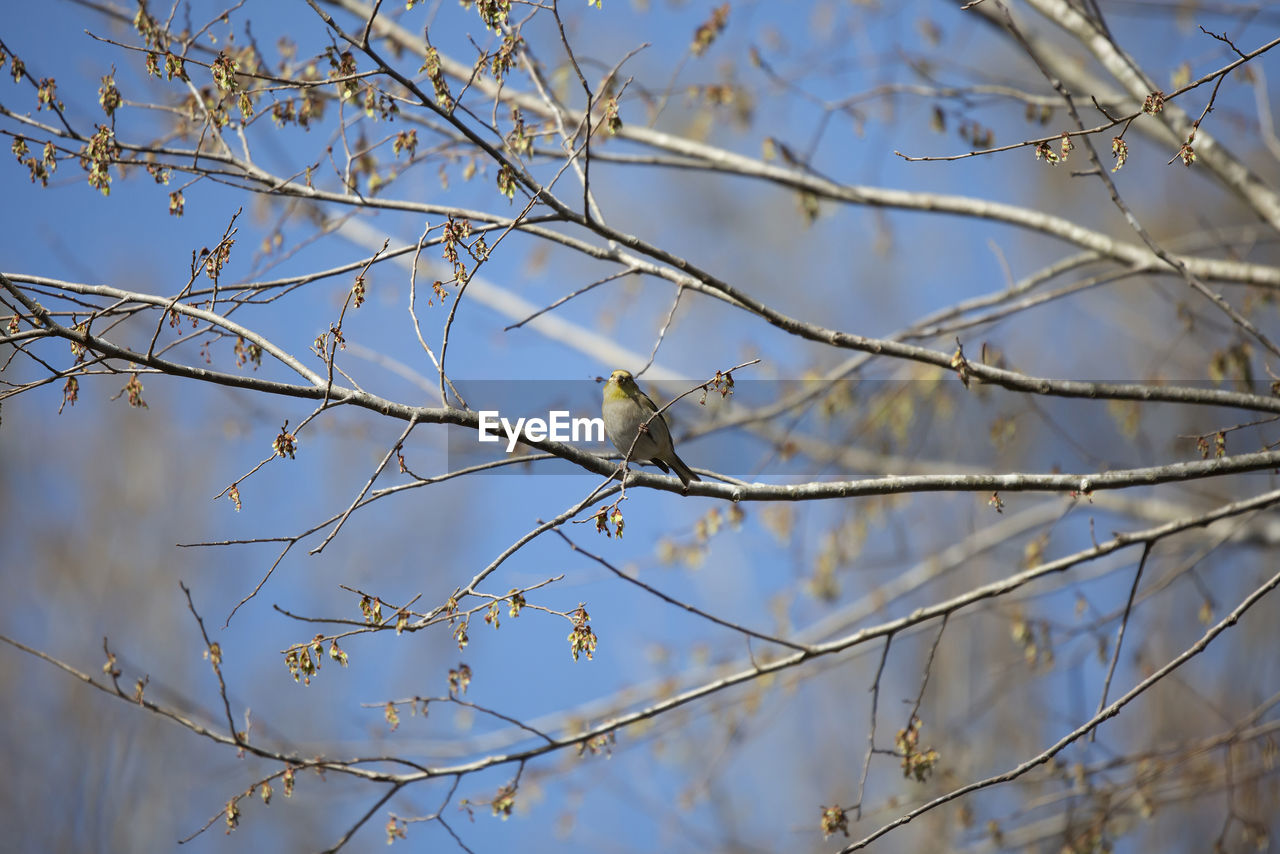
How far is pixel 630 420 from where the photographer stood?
550 centimetres

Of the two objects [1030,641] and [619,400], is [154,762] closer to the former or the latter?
[619,400]

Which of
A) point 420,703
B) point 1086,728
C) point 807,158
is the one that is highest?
point 807,158

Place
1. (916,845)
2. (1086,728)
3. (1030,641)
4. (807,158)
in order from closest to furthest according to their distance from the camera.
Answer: (1086,728)
(1030,641)
(807,158)
(916,845)

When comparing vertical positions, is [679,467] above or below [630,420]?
below

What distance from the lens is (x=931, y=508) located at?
37.6 ft

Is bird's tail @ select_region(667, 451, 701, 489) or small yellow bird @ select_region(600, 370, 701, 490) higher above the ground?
small yellow bird @ select_region(600, 370, 701, 490)

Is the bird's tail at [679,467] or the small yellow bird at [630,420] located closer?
the bird's tail at [679,467]

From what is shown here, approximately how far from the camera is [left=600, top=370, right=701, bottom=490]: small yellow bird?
510cm

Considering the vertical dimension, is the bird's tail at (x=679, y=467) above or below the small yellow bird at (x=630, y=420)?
below

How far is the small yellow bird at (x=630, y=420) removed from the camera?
5098 millimetres

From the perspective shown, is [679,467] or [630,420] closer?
[679,467]

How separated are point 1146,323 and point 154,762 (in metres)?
12.0

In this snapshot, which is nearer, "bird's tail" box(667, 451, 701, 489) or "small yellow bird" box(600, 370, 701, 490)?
"bird's tail" box(667, 451, 701, 489)

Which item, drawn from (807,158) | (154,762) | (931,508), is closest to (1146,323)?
(931,508)
